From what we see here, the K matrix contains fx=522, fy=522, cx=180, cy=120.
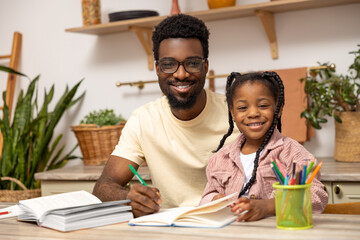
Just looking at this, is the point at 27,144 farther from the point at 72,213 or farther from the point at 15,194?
the point at 72,213

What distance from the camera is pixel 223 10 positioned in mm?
2799

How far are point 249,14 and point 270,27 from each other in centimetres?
17

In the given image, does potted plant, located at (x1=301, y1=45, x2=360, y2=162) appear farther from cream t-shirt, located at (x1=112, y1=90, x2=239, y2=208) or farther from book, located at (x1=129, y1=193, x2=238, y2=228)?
book, located at (x1=129, y1=193, x2=238, y2=228)

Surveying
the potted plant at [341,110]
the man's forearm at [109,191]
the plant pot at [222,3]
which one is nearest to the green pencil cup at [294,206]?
the man's forearm at [109,191]

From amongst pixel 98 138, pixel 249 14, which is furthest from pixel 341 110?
pixel 98 138

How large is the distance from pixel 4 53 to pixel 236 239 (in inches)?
119

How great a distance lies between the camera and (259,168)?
5.12 feet

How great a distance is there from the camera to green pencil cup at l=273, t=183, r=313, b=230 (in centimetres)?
119

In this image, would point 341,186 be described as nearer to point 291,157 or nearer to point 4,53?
point 291,157

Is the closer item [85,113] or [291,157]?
[291,157]

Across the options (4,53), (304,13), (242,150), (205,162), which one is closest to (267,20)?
(304,13)

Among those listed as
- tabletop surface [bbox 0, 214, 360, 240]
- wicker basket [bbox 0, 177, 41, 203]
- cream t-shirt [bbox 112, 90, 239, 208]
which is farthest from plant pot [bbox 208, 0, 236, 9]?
tabletop surface [bbox 0, 214, 360, 240]

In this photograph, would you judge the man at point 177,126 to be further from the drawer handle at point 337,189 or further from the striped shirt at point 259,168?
the drawer handle at point 337,189

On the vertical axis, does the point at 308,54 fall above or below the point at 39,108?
above
